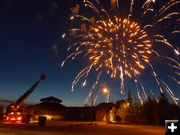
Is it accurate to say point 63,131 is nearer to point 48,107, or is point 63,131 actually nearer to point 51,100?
point 48,107

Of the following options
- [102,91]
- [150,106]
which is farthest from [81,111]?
[102,91]

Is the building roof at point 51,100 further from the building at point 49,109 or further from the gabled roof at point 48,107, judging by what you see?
the gabled roof at point 48,107

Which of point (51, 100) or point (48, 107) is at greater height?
point (51, 100)

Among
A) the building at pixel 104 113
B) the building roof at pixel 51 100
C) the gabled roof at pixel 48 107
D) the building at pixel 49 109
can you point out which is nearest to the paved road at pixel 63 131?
the building at pixel 49 109

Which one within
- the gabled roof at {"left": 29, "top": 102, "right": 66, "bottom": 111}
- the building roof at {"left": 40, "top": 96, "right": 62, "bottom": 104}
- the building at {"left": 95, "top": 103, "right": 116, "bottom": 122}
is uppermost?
the building roof at {"left": 40, "top": 96, "right": 62, "bottom": 104}

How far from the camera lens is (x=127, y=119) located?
48500 mm

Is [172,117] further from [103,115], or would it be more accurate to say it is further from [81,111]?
[81,111]

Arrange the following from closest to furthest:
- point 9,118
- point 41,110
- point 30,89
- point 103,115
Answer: point 9,118
point 30,89
point 41,110
point 103,115

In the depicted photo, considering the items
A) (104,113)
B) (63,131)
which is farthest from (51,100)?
(63,131)

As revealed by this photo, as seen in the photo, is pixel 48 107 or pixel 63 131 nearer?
pixel 63 131

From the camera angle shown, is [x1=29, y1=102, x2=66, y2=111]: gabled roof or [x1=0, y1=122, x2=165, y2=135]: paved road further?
[x1=29, y1=102, x2=66, y2=111]: gabled roof

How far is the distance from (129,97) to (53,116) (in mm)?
30604

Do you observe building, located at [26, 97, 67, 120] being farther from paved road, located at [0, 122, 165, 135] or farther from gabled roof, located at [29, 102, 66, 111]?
paved road, located at [0, 122, 165, 135]

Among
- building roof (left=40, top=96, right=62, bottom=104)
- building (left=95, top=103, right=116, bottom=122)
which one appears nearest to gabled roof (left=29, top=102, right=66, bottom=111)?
building roof (left=40, top=96, right=62, bottom=104)
